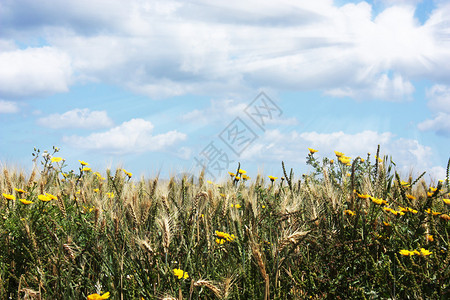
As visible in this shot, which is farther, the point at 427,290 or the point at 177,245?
the point at 177,245

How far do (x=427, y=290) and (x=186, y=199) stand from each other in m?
1.45

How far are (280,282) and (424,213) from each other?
2.96 ft

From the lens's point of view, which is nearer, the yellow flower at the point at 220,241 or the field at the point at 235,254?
the field at the point at 235,254

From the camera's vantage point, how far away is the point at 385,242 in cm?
234

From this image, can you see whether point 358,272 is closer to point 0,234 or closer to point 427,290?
point 427,290

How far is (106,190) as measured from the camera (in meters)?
3.70

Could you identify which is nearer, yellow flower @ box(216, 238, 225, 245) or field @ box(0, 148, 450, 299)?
field @ box(0, 148, 450, 299)

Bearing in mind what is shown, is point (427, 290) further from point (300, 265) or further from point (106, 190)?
point (106, 190)

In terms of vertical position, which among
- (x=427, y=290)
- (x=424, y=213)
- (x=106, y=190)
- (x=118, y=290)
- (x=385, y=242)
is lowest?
(x=118, y=290)

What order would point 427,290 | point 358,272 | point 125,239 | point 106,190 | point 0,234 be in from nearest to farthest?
point 427,290, point 125,239, point 358,272, point 0,234, point 106,190

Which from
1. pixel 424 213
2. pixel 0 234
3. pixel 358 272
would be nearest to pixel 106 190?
pixel 0 234

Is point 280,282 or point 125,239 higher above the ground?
point 125,239

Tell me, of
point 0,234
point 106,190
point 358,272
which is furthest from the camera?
point 106,190

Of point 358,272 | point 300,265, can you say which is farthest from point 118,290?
point 358,272
